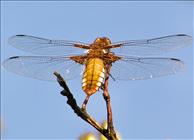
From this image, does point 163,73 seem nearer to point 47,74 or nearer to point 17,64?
point 47,74

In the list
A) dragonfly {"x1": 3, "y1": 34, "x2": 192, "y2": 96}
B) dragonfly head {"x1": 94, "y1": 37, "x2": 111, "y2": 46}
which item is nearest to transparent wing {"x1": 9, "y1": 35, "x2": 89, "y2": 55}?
dragonfly {"x1": 3, "y1": 34, "x2": 192, "y2": 96}

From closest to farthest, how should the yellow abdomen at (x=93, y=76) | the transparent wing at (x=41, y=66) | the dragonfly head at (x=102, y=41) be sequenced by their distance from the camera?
1. the yellow abdomen at (x=93, y=76)
2. the dragonfly head at (x=102, y=41)
3. the transparent wing at (x=41, y=66)

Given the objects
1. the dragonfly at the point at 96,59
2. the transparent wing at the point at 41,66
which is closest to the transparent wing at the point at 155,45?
the dragonfly at the point at 96,59

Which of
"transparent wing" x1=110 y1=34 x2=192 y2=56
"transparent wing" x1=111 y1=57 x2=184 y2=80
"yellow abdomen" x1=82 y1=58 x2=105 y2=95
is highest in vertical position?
"transparent wing" x1=110 y1=34 x2=192 y2=56

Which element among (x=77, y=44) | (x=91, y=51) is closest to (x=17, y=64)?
(x=77, y=44)

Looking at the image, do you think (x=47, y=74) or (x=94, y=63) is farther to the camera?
(x=47, y=74)

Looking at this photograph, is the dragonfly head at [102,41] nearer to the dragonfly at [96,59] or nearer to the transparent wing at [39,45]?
the dragonfly at [96,59]

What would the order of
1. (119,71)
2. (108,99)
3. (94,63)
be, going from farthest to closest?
(119,71) < (94,63) < (108,99)

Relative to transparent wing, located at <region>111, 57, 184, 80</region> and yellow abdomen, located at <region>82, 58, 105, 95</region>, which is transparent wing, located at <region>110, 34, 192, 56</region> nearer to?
transparent wing, located at <region>111, 57, 184, 80</region>
